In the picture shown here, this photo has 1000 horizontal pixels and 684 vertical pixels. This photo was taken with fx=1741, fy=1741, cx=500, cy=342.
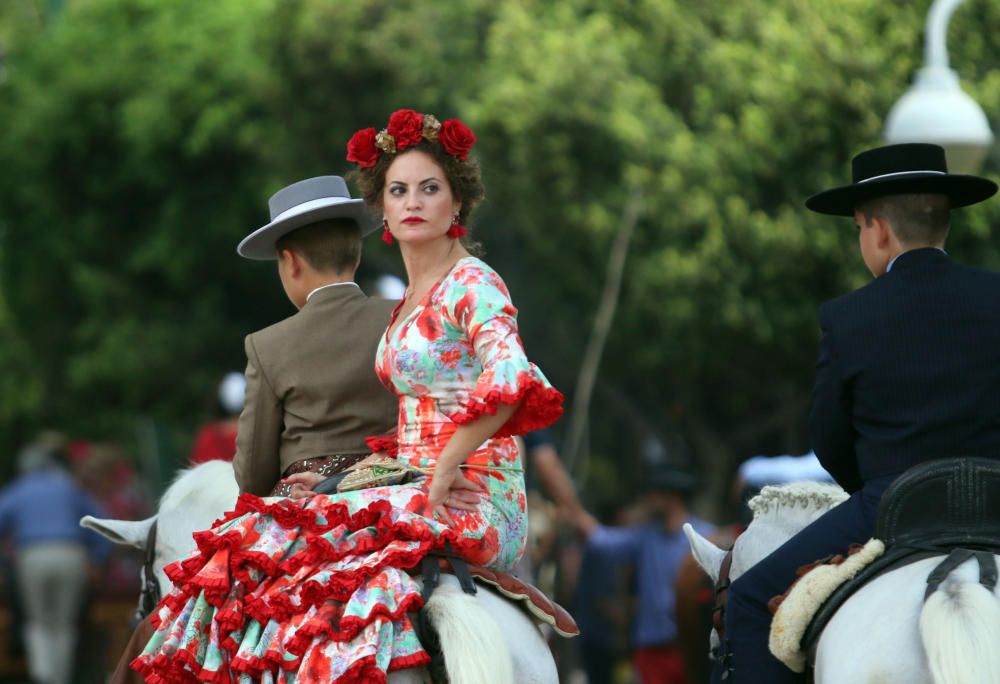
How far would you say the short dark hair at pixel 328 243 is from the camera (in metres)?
6.11

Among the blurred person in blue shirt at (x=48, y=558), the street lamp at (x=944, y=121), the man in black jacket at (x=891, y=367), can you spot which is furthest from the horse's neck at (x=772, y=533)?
the blurred person in blue shirt at (x=48, y=558)

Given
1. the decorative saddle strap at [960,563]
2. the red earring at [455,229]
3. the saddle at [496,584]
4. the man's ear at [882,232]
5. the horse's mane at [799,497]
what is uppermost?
the red earring at [455,229]

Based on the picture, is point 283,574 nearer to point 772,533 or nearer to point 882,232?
point 772,533

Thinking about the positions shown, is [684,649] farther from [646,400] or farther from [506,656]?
[646,400]

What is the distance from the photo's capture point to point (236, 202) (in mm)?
30188

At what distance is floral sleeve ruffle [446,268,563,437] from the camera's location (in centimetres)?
517

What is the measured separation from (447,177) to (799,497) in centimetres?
185

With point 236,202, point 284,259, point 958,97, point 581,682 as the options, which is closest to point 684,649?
point 958,97

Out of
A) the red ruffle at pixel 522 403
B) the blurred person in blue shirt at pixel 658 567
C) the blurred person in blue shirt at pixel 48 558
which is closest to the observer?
the red ruffle at pixel 522 403

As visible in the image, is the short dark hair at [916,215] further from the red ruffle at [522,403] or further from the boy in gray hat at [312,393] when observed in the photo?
the boy in gray hat at [312,393]

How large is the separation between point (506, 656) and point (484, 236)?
68.6 ft

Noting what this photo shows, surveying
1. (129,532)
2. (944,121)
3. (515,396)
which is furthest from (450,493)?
(944,121)

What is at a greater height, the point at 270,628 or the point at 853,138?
the point at 853,138

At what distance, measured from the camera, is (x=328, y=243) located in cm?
613
